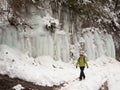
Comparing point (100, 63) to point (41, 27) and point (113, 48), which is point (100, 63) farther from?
point (41, 27)

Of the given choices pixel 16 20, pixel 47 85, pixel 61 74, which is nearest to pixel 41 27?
pixel 16 20

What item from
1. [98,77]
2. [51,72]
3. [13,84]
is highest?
[13,84]

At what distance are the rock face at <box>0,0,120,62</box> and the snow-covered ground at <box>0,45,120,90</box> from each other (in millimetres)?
704

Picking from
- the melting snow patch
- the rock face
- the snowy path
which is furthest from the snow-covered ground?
the melting snow patch

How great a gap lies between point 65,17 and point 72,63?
3.15 meters

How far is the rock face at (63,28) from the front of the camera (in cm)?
1972

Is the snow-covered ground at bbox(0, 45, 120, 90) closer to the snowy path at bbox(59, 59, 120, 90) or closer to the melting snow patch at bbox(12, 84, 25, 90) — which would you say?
the snowy path at bbox(59, 59, 120, 90)

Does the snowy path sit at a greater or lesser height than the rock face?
lesser

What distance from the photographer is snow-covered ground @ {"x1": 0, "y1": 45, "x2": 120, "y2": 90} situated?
16938mm

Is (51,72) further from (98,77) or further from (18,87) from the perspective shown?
(18,87)

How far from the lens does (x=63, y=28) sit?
866 inches

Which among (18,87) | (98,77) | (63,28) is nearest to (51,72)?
(98,77)

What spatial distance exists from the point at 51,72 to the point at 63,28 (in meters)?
4.26

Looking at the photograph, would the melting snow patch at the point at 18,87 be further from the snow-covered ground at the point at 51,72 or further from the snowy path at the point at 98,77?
the snowy path at the point at 98,77
